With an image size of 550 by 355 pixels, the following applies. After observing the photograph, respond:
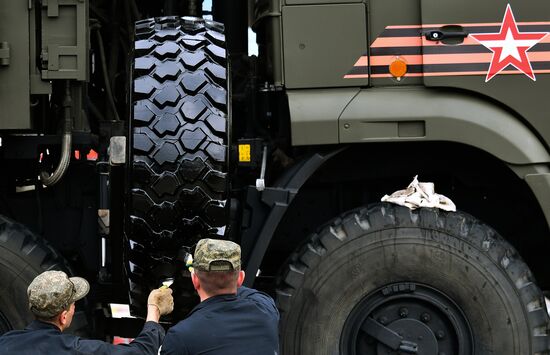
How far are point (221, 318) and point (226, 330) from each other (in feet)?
0.16

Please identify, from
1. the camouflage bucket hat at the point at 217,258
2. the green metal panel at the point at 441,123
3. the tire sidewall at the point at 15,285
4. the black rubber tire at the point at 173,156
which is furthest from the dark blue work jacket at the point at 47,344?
the green metal panel at the point at 441,123

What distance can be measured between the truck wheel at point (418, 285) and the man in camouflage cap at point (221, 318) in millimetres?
1418

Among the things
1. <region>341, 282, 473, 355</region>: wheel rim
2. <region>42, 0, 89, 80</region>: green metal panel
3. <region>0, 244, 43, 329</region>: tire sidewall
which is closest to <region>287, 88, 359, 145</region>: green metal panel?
<region>341, 282, 473, 355</region>: wheel rim

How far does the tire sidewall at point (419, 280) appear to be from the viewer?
5605 millimetres

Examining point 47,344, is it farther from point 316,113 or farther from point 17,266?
point 316,113

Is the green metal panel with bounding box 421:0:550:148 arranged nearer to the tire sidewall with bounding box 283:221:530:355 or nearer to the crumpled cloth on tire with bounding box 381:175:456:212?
the crumpled cloth on tire with bounding box 381:175:456:212

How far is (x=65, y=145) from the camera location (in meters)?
5.67

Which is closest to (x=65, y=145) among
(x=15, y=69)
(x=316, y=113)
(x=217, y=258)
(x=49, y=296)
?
(x=15, y=69)

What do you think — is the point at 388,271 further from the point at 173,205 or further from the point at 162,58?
the point at 162,58

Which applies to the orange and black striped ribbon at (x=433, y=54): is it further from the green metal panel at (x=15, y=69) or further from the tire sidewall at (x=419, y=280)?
the green metal panel at (x=15, y=69)

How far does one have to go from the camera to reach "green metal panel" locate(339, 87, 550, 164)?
562 cm

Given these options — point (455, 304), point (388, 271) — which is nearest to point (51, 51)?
point (388, 271)

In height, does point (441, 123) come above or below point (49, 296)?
above

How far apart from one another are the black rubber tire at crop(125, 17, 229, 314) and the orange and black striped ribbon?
0.83 m
